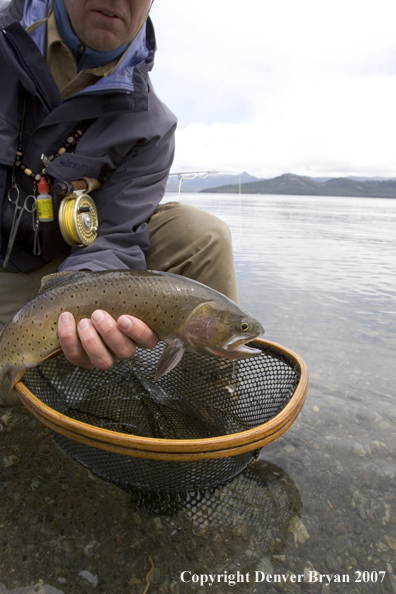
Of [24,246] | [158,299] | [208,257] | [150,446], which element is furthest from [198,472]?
[24,246]

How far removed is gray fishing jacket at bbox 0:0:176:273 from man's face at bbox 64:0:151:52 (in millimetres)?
146

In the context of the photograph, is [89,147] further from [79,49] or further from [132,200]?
[79,49]

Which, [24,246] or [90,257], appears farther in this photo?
[24,246]

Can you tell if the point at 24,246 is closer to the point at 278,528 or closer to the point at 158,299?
the point at 158,299

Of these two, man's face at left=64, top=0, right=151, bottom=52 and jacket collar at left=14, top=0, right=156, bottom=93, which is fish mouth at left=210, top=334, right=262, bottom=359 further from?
man's face at left=64, top=0, right=151, bottom=52

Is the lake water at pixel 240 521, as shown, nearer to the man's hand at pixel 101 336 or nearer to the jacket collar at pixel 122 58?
the man's hand at pixel 101 336

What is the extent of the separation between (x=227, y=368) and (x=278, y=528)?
0.84 m

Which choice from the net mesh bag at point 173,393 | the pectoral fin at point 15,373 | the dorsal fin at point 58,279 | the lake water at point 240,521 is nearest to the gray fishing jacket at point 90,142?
the dorsal fin at point 58,279

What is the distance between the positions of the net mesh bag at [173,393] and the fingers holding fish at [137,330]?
1.62 ft

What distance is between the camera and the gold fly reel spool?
2.19 m

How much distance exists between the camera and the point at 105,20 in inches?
83.6

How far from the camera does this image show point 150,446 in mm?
1319

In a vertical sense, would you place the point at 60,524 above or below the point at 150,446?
below

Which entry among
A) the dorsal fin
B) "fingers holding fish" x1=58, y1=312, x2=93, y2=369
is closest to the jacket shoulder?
the dorsal fin
